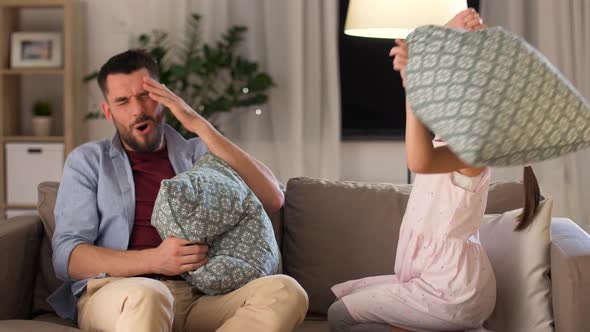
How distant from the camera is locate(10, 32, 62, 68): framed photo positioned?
5031mm

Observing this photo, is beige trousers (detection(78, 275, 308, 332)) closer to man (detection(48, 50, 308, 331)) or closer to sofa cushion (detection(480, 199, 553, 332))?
man (detection(48, 50, 308, 331))

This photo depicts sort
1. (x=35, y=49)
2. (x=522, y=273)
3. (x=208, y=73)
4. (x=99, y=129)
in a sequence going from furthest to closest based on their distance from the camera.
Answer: (x=99, y=129), (x=35, y=49), (x=208, y=73), (x=522, y=273)

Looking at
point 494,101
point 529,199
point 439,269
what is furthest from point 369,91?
point 494,101

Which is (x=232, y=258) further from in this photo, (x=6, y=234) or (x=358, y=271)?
(x=6, y=234)

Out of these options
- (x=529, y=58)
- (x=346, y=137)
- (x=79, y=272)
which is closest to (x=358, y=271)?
(x=79, y=272)

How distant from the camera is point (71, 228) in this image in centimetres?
249

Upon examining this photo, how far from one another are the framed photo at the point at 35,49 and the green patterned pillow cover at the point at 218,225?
2874 millimetres

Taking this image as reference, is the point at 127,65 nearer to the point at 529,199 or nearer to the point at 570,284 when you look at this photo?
the point at 529,199

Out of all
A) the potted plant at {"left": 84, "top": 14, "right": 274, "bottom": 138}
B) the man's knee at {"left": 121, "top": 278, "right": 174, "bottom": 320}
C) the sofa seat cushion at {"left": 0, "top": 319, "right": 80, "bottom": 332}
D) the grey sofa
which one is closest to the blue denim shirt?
the grey sofa

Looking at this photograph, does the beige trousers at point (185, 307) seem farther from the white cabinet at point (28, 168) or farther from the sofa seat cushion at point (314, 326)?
the white cabinet at point (28, 168)

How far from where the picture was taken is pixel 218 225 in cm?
231

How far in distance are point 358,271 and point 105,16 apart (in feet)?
10.0

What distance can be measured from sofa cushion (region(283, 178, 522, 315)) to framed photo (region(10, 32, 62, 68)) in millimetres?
2701

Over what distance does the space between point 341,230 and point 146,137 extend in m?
0.64
